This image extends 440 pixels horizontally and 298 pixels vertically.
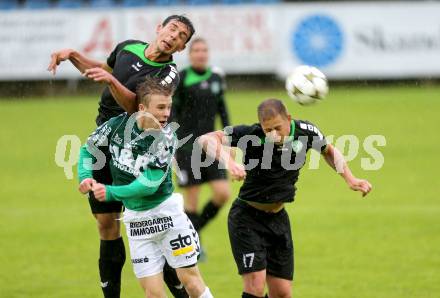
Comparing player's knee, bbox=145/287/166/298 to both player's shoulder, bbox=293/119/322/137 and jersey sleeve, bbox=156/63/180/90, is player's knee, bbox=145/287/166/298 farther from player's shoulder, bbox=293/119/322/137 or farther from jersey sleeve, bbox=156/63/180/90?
player's shoulder, bbox=293/119/322/137

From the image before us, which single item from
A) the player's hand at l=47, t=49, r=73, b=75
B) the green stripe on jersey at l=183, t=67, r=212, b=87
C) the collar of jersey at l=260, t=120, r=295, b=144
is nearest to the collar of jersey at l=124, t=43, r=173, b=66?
the player's hand at l=47, t=49, r=73, b=75

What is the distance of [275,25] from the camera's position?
26688 mm

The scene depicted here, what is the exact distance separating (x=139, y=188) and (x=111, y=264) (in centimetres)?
158

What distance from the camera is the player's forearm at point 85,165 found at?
6.64 metres

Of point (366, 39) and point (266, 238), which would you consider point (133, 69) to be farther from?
point (366, 39)

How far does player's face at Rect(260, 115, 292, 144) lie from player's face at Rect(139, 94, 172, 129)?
91cm

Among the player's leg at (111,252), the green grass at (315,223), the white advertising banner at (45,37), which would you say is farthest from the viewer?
the white advertising banner at (45,37)

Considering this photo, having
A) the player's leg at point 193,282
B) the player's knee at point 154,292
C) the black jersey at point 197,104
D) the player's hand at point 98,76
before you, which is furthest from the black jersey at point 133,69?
the black jersey at point 197,104

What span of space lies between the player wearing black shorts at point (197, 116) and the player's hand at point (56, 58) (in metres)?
3.67

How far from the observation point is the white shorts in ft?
22.3

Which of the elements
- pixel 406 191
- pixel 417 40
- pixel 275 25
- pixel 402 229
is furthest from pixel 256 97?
pixel 402 229

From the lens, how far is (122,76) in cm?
752

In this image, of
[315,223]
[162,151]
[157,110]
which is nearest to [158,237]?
[162,151]

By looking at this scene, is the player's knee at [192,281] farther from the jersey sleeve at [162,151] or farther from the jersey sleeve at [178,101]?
the jersey sleeve at [178,101]
